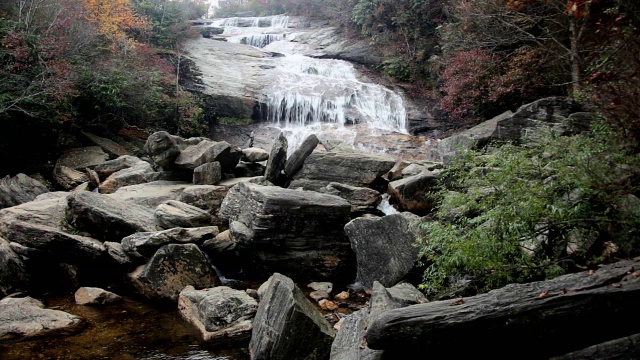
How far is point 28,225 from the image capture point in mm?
7500

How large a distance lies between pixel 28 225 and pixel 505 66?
14.4 meters

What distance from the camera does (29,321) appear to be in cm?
593

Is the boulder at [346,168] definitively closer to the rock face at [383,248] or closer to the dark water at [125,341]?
the rock face at [383,248]

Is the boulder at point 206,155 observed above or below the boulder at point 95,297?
above

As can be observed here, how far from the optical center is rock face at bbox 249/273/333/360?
4.88m

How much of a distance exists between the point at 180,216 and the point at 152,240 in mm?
1394

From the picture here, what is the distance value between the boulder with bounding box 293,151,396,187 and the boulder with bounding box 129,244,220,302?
4.45 m

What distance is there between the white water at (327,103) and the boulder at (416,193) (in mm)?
7156

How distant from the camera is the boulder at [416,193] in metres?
9.47

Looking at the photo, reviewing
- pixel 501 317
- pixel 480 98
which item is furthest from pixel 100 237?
pixel 480 98

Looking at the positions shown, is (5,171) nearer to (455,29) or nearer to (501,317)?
(501,317)

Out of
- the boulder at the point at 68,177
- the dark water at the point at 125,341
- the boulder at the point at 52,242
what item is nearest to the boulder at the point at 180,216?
the boulder at the point at 52,242

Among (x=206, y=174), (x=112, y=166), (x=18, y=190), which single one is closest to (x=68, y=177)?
(x=112, y=166)

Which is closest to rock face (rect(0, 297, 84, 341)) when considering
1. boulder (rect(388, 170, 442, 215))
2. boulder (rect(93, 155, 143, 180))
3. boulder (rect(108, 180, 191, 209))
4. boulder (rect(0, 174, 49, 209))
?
boulder (rect(108, 180, 191, 209))
